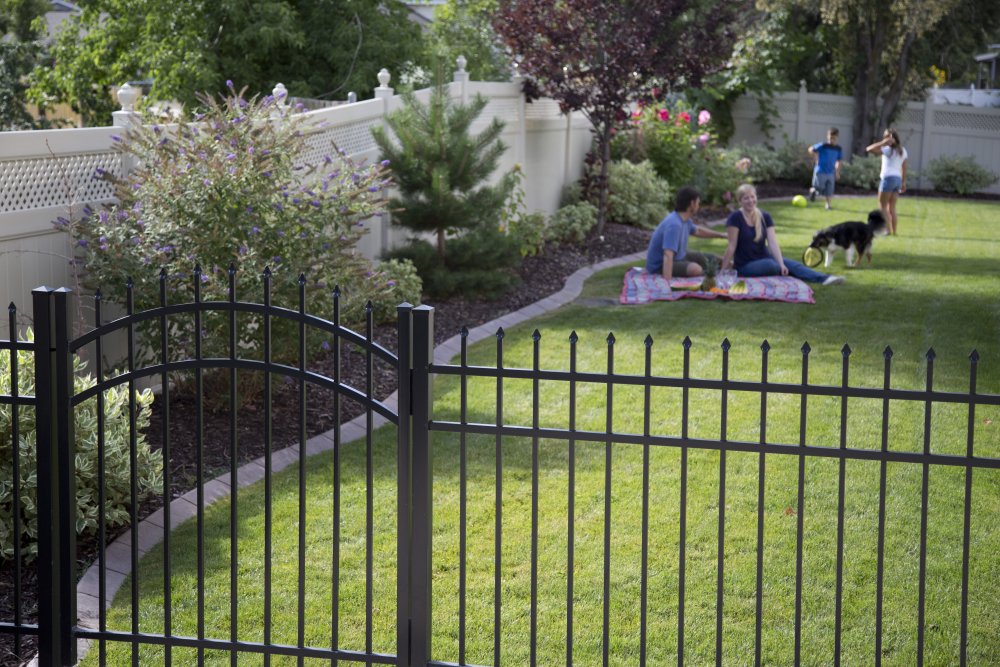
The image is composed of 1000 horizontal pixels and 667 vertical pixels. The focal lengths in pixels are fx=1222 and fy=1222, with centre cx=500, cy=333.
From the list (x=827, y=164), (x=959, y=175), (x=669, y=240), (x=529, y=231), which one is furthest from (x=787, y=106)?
(x=669, y=240)

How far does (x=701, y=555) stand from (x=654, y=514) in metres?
0.55

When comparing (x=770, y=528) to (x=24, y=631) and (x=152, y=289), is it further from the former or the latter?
(x=152, y=289)

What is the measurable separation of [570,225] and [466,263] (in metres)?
3.55

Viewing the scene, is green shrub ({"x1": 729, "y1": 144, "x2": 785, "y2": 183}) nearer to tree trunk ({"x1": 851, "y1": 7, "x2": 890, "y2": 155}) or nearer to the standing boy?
tree trunk ({"x1": 851, "y1": 7, "x2": 890, "y2": 155})

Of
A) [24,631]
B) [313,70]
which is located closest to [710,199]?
[313,70]

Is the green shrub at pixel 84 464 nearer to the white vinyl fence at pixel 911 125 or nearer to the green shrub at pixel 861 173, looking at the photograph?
the green shrub at pixel 861 173

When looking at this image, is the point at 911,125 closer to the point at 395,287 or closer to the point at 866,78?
the point at 866,78

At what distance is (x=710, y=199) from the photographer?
19.6m

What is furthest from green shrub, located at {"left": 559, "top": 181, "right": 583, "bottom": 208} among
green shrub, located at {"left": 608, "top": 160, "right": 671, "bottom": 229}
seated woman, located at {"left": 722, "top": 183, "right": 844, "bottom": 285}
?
seated woman, located at {"left": 722, "top": 183, "right": 844, "bottom": 285}

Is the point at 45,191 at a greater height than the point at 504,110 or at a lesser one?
lesser

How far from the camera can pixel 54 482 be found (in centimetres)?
436

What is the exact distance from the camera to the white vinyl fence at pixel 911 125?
79.6 feet

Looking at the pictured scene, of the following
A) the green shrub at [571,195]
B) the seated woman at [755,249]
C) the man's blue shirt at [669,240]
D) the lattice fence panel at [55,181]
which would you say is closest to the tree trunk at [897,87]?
the green shrub at [571,195]

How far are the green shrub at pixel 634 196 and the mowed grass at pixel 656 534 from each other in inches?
279
